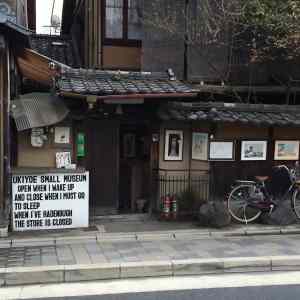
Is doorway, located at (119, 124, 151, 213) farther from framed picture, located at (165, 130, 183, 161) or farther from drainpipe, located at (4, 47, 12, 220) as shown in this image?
drainpipe, located at (4, 47, 12, 220)

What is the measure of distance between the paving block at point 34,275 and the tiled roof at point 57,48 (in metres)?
10.5

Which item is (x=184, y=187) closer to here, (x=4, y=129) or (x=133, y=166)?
(x=133, y=166)

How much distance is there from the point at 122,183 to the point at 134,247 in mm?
3458

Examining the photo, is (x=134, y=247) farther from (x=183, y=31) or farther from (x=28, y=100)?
(x=183, y=31)

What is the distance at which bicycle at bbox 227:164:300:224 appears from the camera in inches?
439

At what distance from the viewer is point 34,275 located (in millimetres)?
7449

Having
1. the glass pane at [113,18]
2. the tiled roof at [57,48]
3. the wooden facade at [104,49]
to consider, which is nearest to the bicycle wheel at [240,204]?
the wooden facade at [104,49]

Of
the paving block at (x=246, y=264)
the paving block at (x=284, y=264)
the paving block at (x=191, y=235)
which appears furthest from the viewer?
the paving block at (x=191, y=235)

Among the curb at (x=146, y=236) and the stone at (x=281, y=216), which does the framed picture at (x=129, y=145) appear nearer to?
the curb at (x=146, y=236)

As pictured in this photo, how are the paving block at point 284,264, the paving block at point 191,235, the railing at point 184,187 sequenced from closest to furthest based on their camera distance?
the paving block at point 284,264
the paving block at point 191,235
the railing at point 184,187

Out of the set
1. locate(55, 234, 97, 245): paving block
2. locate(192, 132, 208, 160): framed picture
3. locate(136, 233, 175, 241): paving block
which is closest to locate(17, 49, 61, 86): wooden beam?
locate(192, 132, 208, 160): framed picture

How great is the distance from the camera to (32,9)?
1847 cm

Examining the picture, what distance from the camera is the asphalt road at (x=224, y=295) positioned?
677 cm

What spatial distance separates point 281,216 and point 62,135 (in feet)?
17.6
